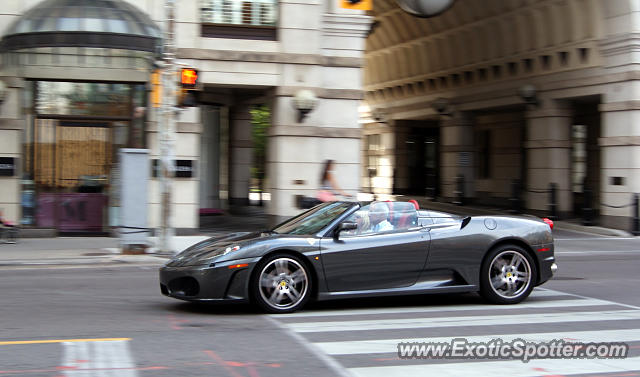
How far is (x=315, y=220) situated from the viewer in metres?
8.66

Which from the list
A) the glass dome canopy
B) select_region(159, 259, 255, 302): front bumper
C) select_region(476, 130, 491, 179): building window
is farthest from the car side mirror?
select_region(476, 130, 491, 179): building window

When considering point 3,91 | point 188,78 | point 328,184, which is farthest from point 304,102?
point 3,91

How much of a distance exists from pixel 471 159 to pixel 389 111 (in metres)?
6.36

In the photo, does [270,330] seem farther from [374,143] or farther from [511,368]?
[374,143]

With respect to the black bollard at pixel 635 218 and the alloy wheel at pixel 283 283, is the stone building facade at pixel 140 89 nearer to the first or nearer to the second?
the black bollard at pixel 635 218

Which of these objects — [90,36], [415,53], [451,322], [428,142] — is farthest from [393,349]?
[428,142]

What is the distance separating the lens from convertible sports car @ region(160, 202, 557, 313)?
780 centimetres

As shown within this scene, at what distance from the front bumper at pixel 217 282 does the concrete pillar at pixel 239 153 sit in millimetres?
17500

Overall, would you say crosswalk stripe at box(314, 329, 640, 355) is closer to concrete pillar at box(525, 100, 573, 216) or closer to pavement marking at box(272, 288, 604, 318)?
pavement marking at box(272, 288, 604, 318)

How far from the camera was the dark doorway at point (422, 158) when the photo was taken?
3484cm

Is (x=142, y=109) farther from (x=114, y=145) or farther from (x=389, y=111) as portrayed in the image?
(x=389, y=111)

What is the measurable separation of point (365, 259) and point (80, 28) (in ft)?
34.6

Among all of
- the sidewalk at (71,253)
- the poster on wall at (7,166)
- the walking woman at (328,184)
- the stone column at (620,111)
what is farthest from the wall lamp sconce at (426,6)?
the poster on wall at (7,166)

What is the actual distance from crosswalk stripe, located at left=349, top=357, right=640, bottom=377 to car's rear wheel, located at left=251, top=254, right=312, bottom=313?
89.0 inches
